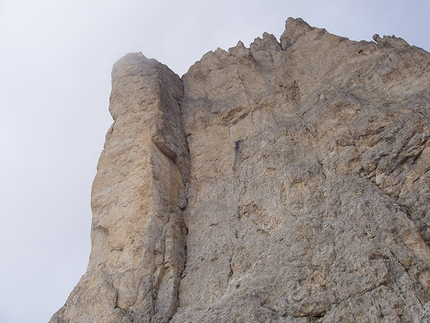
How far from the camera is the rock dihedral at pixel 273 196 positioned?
31.6 feet

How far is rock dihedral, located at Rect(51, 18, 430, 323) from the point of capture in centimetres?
962

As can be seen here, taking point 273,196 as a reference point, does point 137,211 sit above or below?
above

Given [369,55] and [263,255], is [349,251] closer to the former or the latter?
[263,255]

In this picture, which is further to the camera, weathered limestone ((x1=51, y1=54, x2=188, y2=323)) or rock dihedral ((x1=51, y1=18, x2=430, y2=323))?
weathered limestone ((x1=51, y1=54, x2=188, y2=323))

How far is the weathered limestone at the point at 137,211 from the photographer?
12.0 m

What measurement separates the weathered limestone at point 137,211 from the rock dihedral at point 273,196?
0.06 metres

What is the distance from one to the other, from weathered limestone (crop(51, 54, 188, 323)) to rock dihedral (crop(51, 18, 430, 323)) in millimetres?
57

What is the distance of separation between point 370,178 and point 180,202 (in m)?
7.33

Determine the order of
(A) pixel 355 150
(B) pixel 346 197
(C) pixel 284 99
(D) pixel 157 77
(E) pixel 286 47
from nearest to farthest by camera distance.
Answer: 1. (B) pixel 346 197
2. (A) pixel 355 150
3. (C) pixel 284 99
4. (D) pixel 157 77
5. (E) pixel 286 47

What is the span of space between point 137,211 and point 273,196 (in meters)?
4.95

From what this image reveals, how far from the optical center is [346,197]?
11484mm

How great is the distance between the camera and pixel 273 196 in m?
13.4

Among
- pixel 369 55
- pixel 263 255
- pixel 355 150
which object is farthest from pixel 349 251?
pixel 369 55

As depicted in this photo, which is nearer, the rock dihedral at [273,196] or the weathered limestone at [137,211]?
the rock dihedral at [273,196]
